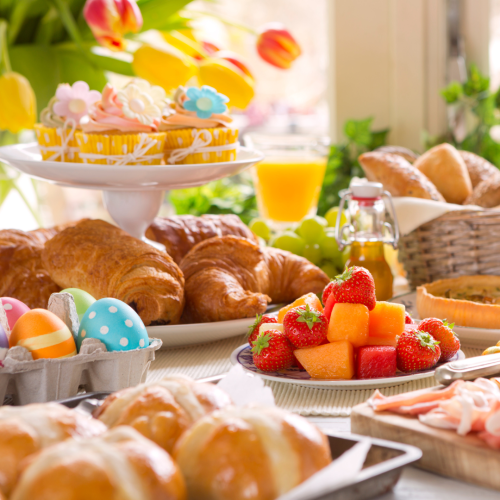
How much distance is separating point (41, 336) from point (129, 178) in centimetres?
43

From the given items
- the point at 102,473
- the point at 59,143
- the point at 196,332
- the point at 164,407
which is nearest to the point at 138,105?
the point at 59,143

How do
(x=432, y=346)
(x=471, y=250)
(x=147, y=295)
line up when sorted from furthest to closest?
1. (x=471, y=250)
2. (x=147, y=295)
3. (x=432, y=346)

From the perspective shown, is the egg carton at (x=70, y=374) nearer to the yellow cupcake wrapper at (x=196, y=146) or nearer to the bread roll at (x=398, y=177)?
the yellow cupcake wrapper at (x=196, y=146)

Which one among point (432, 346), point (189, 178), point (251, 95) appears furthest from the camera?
point (251, 95)

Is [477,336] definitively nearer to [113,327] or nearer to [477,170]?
[113,327]

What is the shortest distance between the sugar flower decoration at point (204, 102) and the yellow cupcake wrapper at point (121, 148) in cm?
10

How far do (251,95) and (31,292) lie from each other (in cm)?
63

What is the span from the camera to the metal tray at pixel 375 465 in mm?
476

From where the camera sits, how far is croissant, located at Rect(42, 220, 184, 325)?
1022 millimetres

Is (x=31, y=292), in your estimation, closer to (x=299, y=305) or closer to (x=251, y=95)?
(x=299, y=305)

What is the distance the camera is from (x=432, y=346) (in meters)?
0.82

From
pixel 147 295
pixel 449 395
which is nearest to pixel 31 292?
pixel 147 295

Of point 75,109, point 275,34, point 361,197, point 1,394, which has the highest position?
point 275,34

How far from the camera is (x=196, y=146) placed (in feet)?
3.84
